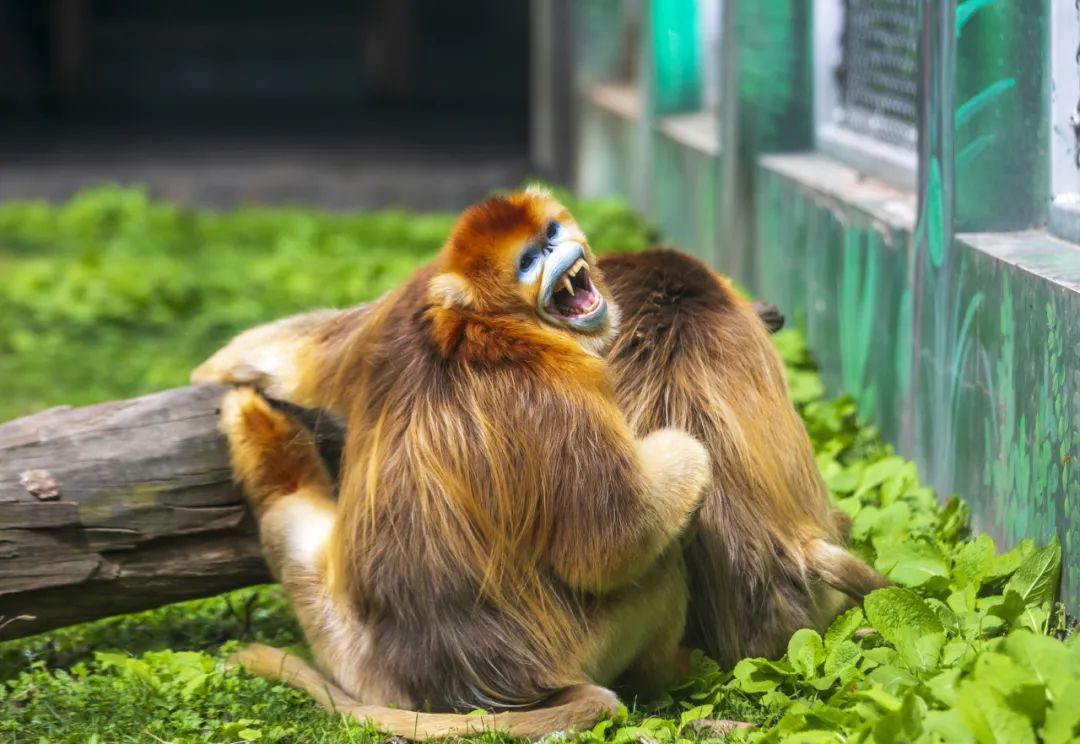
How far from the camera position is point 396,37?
18031 millimetres

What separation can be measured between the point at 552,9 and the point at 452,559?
33.8ft

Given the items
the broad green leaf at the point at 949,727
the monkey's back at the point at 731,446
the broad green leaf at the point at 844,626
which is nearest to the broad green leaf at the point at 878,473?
the monkey's back at the point at 731,446

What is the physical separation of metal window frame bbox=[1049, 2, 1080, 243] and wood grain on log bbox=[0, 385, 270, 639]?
2.62 metres

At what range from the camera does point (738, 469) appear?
4074mm

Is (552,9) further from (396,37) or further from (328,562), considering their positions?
(328,562)

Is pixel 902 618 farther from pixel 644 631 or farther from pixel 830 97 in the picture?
pixel 830 97

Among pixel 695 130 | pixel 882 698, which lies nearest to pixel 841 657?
pixel 882 698

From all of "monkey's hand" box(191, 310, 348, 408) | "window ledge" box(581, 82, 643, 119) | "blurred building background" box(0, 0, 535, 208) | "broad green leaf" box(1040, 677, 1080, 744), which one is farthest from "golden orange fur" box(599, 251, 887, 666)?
"blurred building background" box(0, 0, 535, 208)

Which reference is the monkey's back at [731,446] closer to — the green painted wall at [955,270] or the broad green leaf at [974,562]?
the broad green leaf at [974,562]

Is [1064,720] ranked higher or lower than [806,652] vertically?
higher

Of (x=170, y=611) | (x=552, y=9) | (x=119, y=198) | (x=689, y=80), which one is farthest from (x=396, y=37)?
(x=170, y=611)

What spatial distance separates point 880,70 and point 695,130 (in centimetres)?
303

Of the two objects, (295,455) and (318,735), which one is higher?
(295,455)

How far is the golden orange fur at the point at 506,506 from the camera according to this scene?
3.74m
